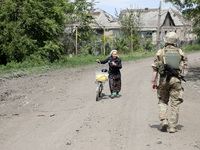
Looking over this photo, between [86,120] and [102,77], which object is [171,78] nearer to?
[86,120]

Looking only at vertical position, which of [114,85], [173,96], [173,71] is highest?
[173,71]

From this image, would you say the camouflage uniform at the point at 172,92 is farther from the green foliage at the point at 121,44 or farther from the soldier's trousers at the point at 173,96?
the green foliage at the point at 121,44

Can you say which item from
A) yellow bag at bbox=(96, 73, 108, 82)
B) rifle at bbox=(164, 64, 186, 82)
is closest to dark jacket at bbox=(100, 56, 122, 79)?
yellow bag at bbox=(96, 73, 108, 82)

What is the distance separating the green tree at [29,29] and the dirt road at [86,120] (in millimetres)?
7319

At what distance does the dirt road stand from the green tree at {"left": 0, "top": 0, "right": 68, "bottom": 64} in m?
7.32

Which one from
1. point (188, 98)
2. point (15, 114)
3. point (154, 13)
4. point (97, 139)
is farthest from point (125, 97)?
point (154, 13)

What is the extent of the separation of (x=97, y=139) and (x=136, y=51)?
26.2 m

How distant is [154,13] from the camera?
56.8 metres

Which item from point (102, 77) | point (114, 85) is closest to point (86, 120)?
point (102, 77)

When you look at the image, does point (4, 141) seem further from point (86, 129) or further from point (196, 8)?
point (196, 8)

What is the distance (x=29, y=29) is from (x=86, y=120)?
47.9 feet

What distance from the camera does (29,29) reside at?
20.2 meters

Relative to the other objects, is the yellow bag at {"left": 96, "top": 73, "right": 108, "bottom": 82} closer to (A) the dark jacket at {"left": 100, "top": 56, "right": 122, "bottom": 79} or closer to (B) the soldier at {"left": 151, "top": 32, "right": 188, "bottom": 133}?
(A) the dark jacket at {"left": 100, "top": 56, "right": 122, "bottom": 79}

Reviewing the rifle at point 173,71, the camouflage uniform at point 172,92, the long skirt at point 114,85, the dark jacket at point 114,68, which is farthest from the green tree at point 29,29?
the rifle at point 173,71
